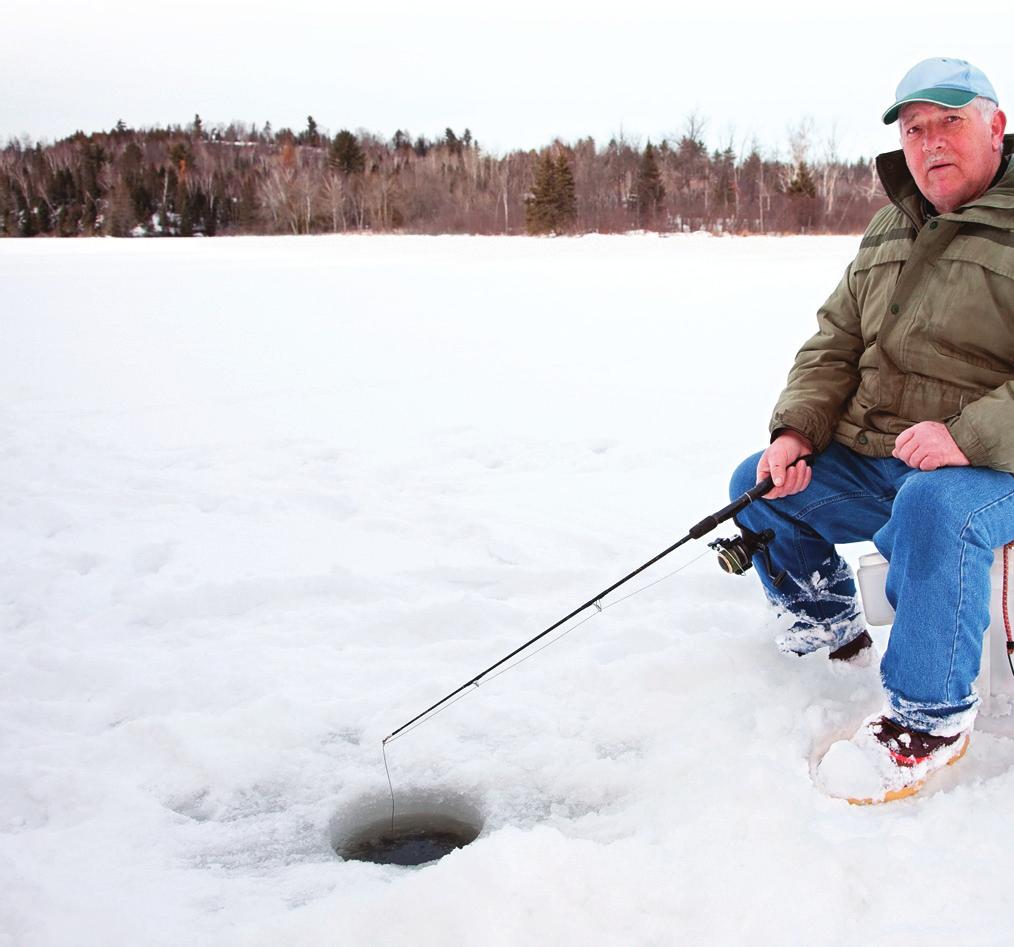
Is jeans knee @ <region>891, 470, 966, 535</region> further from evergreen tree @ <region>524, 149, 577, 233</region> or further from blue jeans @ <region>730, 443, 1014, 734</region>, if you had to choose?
evergreen tree @ <region>524, 149, 577, 233</region>

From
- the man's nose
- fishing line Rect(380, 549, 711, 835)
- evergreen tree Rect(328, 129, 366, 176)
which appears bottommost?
fishing line Rect(380, 549, 711, 835)

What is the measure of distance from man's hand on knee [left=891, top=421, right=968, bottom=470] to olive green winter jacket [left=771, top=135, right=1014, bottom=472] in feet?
0.06

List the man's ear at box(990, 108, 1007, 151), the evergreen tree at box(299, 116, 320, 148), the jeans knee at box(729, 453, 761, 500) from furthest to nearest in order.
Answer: the evergreen tree at box(299, 116, 320, 148)
the jeans knee at box(729, 453, 761, 500)
the man's ear at box(990, 108, 1007, 151)

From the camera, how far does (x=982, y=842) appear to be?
5.74 feet

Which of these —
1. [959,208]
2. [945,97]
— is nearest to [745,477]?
[959,208]

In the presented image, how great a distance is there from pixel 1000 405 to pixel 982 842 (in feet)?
2.81

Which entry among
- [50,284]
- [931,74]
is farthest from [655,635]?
[50,284]

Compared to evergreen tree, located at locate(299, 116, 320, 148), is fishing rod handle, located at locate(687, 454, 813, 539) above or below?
below

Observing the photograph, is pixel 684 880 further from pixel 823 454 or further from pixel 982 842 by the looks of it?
pixel 823 454

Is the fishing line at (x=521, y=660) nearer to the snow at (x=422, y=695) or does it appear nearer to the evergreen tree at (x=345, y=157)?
the snow at (x=422, y=695)

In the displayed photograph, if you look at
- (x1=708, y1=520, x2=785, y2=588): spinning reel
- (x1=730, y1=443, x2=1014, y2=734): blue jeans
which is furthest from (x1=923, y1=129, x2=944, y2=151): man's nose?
(x1=708, y1=520, x2=785, y2=588): spinning reel

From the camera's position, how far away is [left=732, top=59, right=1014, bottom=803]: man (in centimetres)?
186

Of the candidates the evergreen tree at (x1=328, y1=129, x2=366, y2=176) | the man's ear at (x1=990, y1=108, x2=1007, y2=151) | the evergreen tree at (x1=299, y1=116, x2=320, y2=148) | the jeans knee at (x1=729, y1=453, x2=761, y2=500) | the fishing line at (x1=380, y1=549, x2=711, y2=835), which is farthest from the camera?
the evergreen tree at (x1=299, y1=116, x2=320, y2=148)

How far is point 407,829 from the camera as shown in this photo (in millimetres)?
2146
